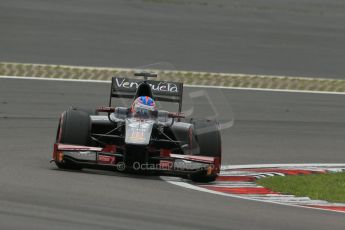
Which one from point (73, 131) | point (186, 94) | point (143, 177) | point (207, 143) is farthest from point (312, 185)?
point (186, 94)

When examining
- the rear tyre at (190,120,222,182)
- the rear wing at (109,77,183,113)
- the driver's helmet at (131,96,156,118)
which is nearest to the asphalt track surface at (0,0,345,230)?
the rear tyre at (190,120,222,182)

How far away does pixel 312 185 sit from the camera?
13.4 m

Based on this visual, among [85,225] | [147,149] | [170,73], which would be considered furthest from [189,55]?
[85,225]

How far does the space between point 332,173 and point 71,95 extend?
718 centimetres

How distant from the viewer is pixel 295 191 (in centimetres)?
1272

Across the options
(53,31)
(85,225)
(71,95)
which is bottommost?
(85,225)

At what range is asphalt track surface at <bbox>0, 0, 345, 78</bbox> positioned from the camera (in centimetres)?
2480

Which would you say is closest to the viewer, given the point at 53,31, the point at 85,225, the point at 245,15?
the point at 85,225

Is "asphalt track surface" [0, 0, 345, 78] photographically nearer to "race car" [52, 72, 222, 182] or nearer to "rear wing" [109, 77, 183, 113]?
"rear wing" [109, 77, 183, 113]

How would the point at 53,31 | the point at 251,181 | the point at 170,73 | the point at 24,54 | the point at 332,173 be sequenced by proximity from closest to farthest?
the point at 251,181, the point at 332,173, the point at 170,73, the point at 24,54, the point at 53,31

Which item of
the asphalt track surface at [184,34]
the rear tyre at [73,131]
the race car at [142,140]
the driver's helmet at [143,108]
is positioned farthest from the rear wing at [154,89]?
the asphalt track surface at [184,34]

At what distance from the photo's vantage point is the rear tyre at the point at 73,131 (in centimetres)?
1327

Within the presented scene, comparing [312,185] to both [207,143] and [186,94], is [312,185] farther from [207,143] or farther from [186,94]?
[186,94]

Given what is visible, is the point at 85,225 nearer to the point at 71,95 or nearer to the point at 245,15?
the point at 71,95
